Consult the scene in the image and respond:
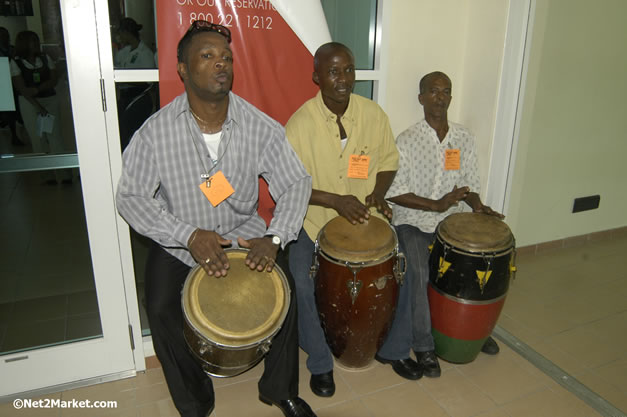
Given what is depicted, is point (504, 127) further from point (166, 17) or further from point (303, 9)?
point (166, 17)

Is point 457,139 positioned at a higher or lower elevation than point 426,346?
higher

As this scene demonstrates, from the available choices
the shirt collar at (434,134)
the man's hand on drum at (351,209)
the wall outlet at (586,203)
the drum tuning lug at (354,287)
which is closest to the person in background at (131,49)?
the man's hand on drum at (351,209)

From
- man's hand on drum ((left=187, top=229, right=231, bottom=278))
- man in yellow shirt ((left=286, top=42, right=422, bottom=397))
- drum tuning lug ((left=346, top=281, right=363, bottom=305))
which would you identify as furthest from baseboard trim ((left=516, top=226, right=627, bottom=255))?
man's hand on drum ((left=187, top=229, right=231, bottom=278))

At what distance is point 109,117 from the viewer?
202 centimetres

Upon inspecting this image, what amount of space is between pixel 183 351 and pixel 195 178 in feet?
2.35

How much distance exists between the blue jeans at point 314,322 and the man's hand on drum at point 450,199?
16.6 inches

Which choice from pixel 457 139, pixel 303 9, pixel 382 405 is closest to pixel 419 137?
pixel 457 139

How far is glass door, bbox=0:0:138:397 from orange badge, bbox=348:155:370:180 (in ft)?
3.67

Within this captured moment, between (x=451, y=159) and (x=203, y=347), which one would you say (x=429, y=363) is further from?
(x=203, y=347)

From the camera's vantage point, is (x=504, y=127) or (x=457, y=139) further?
(x=504, y=127)

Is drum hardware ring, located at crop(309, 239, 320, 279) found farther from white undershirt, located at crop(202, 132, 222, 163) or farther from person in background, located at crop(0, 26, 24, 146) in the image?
person in background, located at crop(0, 26, 24, 146)

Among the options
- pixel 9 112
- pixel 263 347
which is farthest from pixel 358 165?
pixel 9 112

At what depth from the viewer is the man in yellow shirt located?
7.14 ft

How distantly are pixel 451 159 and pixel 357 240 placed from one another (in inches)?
33.7
